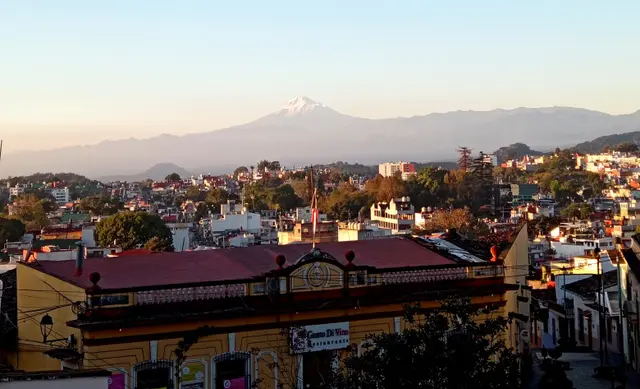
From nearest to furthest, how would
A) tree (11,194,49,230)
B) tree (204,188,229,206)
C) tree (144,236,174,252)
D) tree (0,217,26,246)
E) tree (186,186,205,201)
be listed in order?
tree (144,236,174,252)
tree (0,217,26,246)
tree (11,194,49,230)
tree (204,188,229,206)
tree (186,186,205,201)

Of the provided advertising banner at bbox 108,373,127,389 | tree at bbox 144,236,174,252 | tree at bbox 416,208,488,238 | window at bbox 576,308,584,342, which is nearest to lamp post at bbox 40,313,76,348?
advertising banner at bbox 108,373,127,389

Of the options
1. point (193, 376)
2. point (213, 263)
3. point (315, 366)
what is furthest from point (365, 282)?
point (193, 376)

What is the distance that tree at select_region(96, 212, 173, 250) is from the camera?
215 feet

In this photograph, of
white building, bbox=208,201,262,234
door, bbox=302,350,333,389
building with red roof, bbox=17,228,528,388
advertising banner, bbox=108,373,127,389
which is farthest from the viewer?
white building, bbox=208,201,262,234

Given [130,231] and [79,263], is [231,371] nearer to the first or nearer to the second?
[79,263]

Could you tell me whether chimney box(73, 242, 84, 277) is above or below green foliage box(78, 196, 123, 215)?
above

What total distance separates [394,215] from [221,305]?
8313 cm

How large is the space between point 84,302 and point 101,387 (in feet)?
13.2

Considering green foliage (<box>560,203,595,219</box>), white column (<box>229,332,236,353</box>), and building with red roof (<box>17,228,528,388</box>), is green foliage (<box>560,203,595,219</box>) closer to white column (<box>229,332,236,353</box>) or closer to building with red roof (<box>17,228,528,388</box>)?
building with red roof (<box>17,228,528,388</box>)

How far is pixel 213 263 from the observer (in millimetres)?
17578

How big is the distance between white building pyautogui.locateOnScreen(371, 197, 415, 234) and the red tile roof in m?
71.1

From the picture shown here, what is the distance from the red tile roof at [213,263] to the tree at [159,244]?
3828cm

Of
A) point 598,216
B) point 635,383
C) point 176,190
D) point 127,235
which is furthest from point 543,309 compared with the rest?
point 176,190

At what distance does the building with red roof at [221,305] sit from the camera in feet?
47.9
